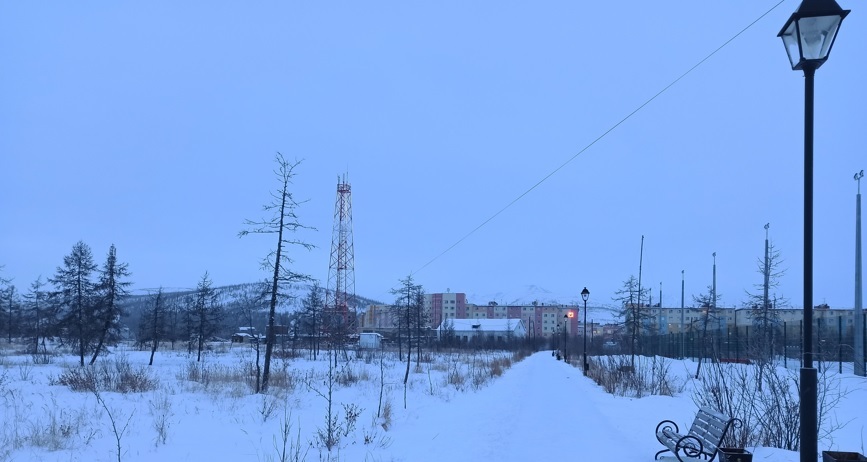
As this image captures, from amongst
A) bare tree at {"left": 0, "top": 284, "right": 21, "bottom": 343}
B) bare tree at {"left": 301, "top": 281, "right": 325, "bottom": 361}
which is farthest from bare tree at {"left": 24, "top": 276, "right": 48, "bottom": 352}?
bare tree at {"left": 301, "top": 281, "right": 325, "bottom": 361}

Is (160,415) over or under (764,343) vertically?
under

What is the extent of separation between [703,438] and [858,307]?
21.4m

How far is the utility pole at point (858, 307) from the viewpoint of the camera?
24016 mm

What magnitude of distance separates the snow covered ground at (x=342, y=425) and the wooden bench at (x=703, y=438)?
0.57 metres

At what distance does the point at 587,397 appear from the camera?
18.3m

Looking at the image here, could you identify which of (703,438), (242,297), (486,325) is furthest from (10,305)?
(486,325)

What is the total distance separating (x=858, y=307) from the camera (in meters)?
25.2

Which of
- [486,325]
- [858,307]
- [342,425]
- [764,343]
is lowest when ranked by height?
[486,325]

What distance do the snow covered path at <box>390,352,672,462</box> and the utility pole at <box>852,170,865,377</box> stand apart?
39.3ft

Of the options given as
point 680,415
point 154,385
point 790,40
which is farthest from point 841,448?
point 154,385

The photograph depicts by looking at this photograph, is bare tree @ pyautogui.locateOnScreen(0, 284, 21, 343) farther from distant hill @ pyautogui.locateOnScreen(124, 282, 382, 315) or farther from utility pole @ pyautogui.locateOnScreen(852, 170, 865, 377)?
utility pole @ pyautogui.locateOnScreen(852, 170, 865, 377)

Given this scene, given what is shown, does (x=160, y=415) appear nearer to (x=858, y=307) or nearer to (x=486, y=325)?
(x=858, y=307)

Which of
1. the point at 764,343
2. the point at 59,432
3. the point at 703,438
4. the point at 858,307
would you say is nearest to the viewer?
the point at 703,438

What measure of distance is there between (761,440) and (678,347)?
1737 inches
